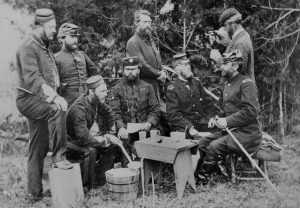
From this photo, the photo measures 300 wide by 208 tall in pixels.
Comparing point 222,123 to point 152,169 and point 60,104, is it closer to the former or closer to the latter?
point 152,169

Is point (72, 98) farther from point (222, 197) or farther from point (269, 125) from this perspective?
point (269, 125)

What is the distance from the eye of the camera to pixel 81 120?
18.9 feet

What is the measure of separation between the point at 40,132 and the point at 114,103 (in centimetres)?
162

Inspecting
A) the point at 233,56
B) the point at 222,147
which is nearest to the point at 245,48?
the point at 233,56

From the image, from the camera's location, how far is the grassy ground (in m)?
5.13

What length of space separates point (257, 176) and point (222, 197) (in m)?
1.01

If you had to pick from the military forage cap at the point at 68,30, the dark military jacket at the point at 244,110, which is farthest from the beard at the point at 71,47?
the dark military jacket at the point at 244,110

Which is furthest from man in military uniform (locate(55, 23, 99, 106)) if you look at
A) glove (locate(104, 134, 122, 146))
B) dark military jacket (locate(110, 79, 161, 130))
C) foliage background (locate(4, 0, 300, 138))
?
foliage background (locate(4, 0, 300, 138))

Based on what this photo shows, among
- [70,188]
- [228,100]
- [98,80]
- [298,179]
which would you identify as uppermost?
[98,80]

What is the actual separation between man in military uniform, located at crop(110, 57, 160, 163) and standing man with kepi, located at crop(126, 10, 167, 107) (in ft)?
1.00

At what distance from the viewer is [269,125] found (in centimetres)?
936

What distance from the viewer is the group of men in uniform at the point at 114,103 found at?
17.0ft

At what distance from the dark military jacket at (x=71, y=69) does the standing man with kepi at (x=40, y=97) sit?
0.99 meters

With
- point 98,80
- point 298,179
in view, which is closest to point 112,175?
point 98,80
